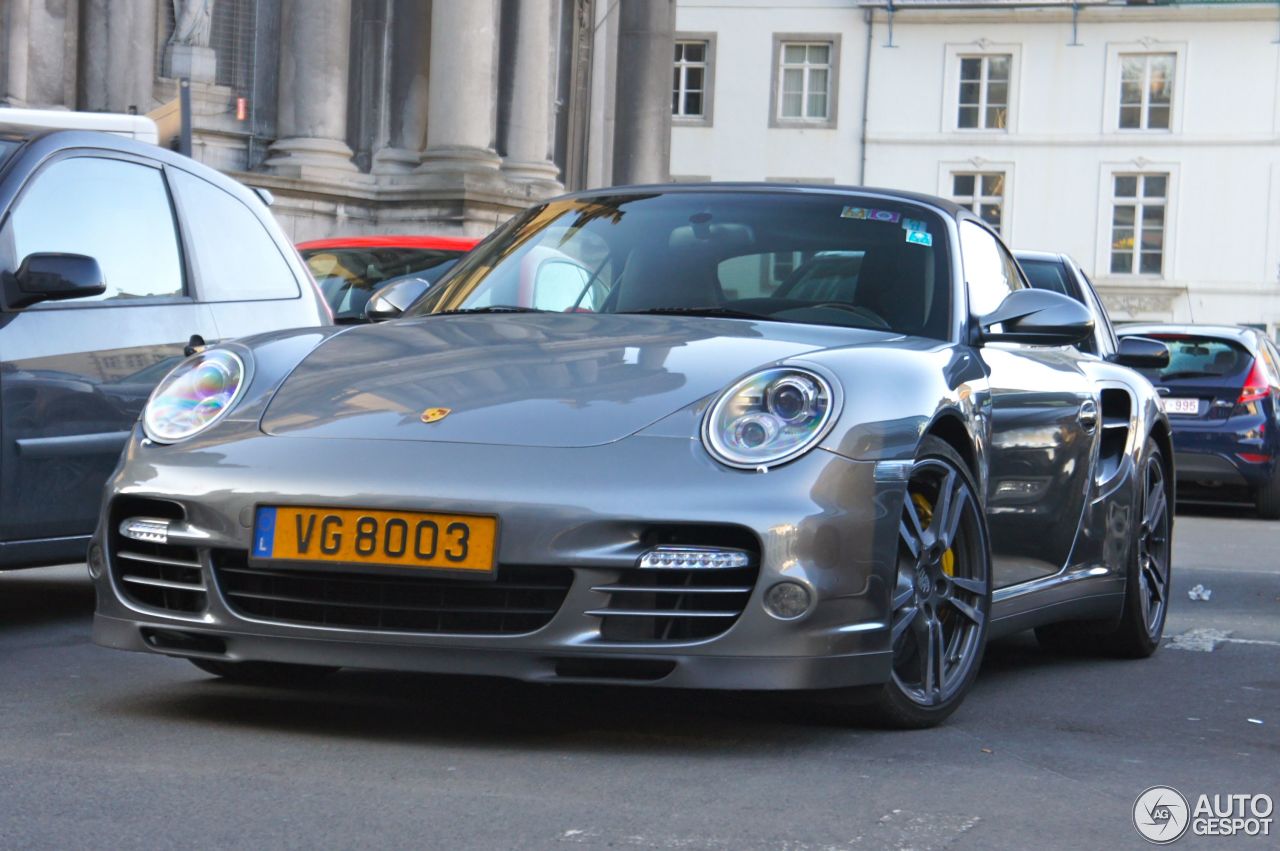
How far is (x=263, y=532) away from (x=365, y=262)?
9684 millimetres

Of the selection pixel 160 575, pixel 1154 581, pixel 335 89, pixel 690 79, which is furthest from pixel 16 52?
pixel 690 79

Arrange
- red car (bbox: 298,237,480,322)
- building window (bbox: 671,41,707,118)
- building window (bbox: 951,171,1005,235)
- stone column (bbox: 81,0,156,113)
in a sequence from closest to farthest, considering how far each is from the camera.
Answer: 1. red car (bbox: 298,237,480,322)
2. stone column (bbox: 81,0,156,113)
3. building window (bbox: 951,171,1005,235)
4. building window (bbox: 671,41,707,118)

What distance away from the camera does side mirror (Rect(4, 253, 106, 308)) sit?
5949mm

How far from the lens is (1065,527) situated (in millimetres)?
5969

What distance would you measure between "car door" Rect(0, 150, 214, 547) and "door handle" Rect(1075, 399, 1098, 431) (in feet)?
9.04

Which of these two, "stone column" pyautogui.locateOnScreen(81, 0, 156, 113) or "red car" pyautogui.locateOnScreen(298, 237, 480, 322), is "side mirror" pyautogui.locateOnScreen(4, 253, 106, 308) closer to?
"red car" pyautogui.locateOnScreen(298, 237, 480, 322)

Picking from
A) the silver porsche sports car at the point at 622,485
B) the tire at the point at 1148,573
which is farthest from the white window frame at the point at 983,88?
the silver porsche sports car at the point at 622,485

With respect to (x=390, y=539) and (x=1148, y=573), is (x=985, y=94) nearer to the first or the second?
(x=1148, y=573)

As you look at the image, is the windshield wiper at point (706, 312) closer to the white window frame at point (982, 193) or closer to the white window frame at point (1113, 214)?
the white window frame at point (1113, 214)

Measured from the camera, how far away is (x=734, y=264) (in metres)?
5.54

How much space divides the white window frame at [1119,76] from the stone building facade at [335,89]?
1053 inches

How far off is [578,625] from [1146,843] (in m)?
1.19

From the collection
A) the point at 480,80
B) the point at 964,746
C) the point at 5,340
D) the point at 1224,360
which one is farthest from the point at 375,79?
the point at 964,746

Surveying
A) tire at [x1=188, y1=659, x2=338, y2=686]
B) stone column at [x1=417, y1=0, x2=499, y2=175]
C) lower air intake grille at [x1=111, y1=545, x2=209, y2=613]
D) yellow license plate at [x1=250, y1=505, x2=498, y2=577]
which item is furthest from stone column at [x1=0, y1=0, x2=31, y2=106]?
yellow license plate at [x1=250, y1=505, x2=498, y2=577]
